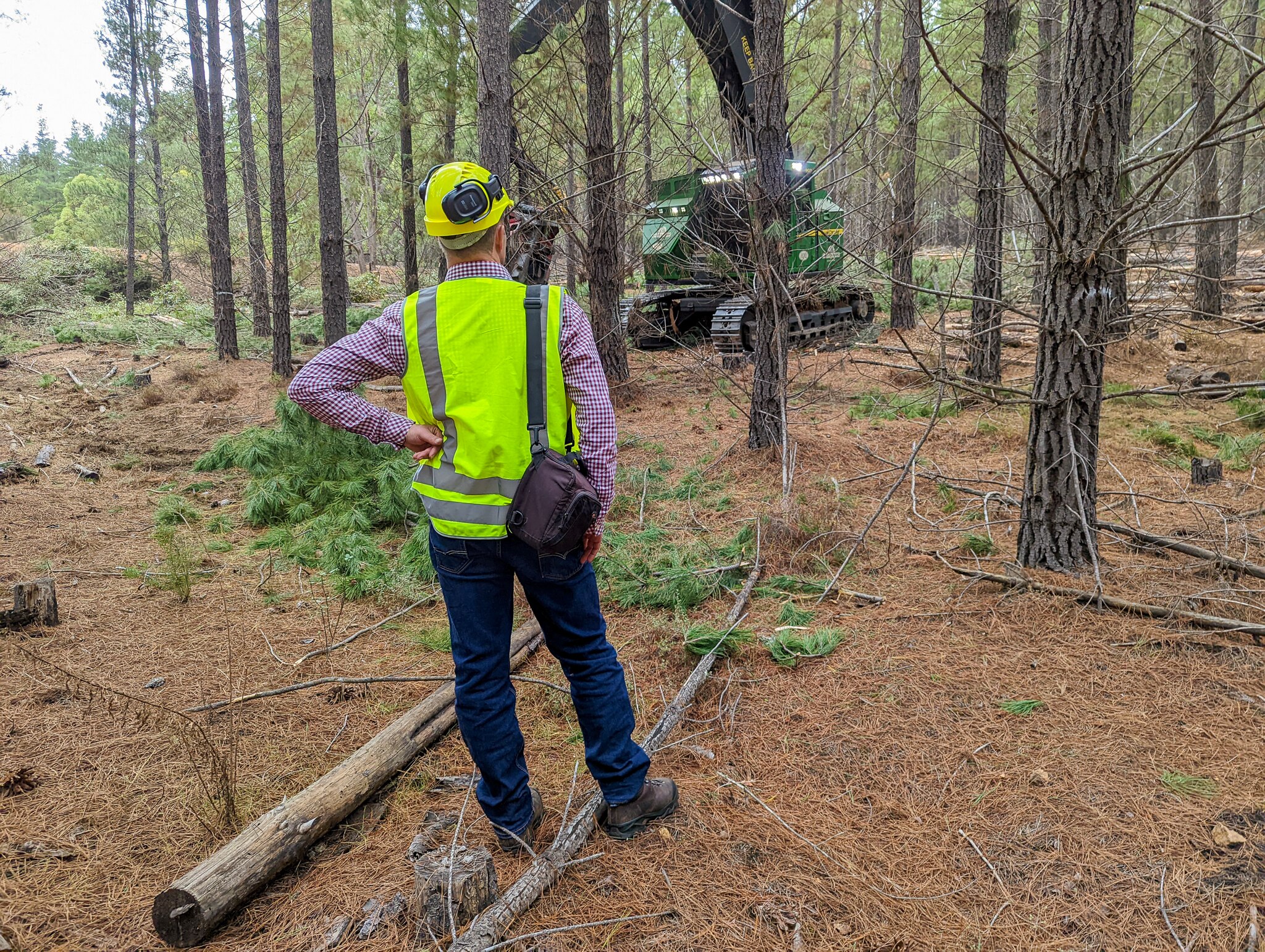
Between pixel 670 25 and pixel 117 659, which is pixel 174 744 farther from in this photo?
pixel 670 25

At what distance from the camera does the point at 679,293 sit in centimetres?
1384

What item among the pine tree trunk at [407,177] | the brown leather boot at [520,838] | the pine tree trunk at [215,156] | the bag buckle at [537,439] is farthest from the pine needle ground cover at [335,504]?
the pine tree trunk at [215,156]

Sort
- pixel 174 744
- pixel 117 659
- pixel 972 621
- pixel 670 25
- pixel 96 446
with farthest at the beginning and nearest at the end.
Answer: pixel 670 25 < pixel 96 446 < pixel 117 659 < pixel 972 621 < pixel 174 744

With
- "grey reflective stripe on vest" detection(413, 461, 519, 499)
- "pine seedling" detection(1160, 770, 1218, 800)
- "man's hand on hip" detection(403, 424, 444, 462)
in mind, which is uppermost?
"man's hand on hip" detection(403, 424, 444, 462)

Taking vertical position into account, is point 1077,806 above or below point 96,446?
below

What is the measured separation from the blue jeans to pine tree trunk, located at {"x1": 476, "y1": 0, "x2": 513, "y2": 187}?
13.4 feet

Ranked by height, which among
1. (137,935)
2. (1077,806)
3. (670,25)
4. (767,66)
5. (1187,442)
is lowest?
(137,935)

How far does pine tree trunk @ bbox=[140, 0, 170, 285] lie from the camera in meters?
19.4

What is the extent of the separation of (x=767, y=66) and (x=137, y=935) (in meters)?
7.18

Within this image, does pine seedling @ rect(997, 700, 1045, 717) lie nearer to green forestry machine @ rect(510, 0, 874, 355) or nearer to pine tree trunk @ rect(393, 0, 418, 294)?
green forestry machine @ rect(510, 0, 874, 355)

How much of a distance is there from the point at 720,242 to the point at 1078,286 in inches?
224

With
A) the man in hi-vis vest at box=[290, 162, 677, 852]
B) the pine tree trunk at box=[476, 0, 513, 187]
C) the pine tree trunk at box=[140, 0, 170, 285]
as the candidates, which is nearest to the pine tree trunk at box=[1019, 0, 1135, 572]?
the man in hi-vis vest at box=[290, 162, 677, 852]

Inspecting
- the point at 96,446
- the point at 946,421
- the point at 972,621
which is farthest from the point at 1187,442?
the point at 96,446

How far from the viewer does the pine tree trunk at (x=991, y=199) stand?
8.51m
